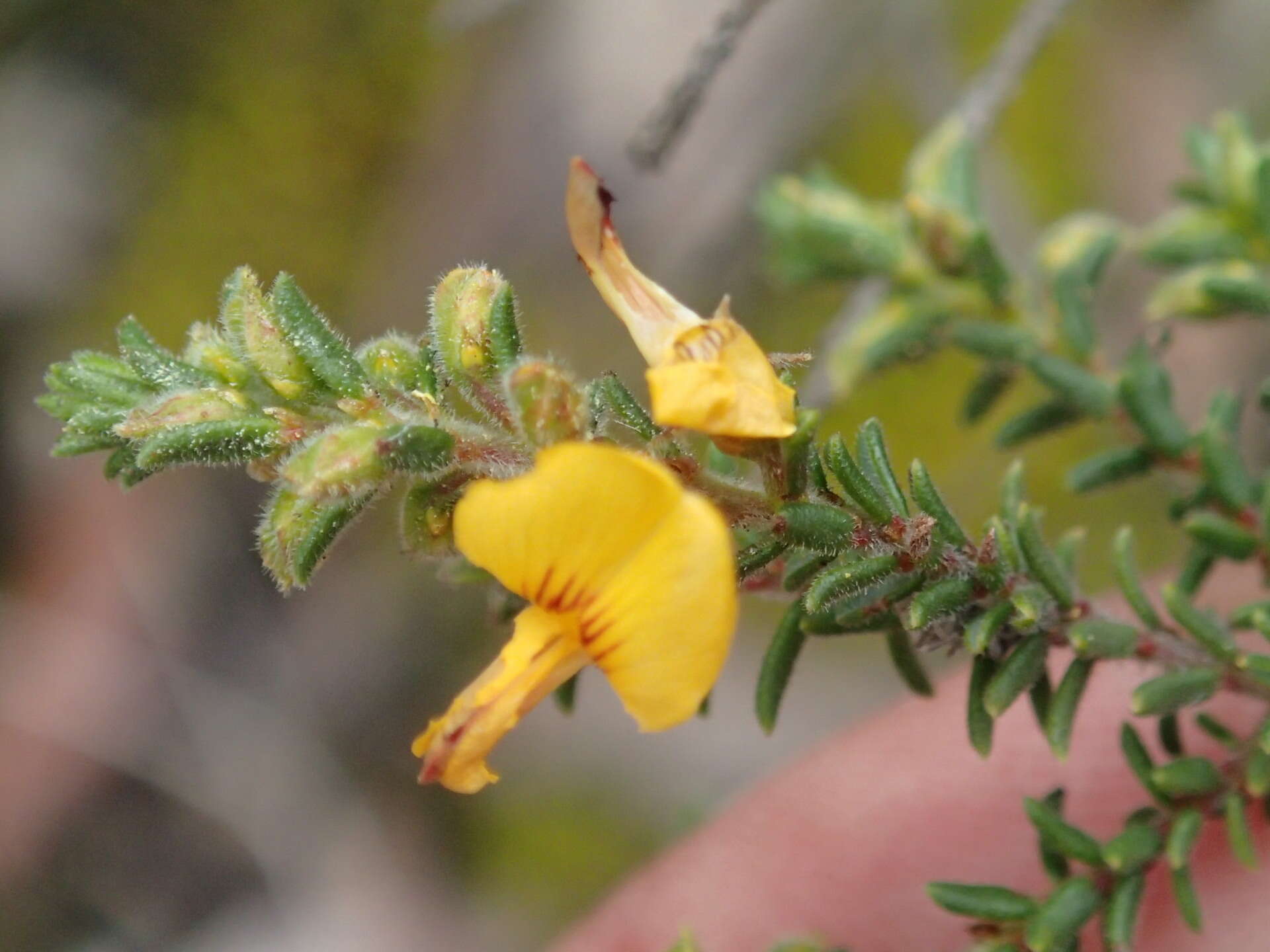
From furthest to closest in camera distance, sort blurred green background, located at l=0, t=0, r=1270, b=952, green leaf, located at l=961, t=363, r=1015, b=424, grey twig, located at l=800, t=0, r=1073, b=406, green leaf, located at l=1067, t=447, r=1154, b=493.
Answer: blurred green background, located at l=0, t=0, r=1270, b=952
grey twig, located at l=800, t=0, r=1073, b=406
green leaf, located at l=961, t=363, r=1015, b=424
green leaf, located at l=1067, t=447, r=1154, b=493

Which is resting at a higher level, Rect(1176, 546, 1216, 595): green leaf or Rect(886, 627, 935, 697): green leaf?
Rect(886, 627, 935, 697): green leaf

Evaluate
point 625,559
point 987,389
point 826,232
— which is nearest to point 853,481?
point 625,559

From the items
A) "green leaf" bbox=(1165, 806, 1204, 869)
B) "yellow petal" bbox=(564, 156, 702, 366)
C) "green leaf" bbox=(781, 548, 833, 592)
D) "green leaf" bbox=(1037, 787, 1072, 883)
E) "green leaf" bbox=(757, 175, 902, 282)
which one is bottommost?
"green leaf" bbox=(1165, 806, 1204, 869)

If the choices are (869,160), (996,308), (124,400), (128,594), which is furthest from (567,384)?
(128,594)

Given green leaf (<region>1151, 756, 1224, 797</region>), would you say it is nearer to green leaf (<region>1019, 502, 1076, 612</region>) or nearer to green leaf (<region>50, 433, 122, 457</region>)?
green leaf (<region>1019, 502, 1076, 612</region>)

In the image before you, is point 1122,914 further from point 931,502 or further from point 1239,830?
point 931,502

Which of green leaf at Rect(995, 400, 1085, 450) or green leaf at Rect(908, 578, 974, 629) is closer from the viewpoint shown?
green leaf at Rect(908, 578, 974, 629)

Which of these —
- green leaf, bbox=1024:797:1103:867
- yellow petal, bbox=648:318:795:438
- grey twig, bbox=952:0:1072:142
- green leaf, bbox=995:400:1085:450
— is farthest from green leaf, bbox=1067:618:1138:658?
grey twig, bbox=952:0:1072:142

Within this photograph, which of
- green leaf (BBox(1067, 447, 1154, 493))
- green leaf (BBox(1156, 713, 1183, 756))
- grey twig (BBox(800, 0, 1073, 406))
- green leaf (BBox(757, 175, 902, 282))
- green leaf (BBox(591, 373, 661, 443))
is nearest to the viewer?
green leaf (BBox(591, 373, 661, 443))
